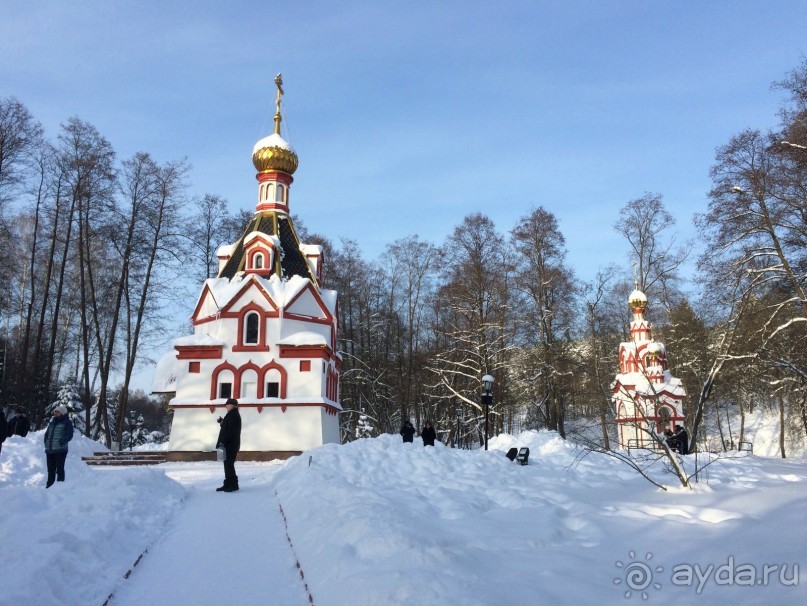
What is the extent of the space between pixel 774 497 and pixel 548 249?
21.6 meters

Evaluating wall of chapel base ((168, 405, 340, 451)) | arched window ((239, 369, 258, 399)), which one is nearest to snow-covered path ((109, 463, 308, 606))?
wall of chapel base ((168, 405, 340, 451))

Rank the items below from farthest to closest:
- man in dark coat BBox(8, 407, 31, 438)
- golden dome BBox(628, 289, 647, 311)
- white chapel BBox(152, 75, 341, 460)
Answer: golden dome BBox(628, 289, 647, 311)
white chapel BBox(152, 75, 341, 460)
man in dark coat BBox(8, 407, 31, 438)

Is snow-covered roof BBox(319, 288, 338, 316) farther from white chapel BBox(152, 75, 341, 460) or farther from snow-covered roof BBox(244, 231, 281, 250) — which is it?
snow-covered roof BBox(244, 231, 281, 250)

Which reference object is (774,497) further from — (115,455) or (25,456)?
(115,455)

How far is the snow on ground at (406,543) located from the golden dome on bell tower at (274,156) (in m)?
20.3

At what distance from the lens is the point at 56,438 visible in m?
10.8

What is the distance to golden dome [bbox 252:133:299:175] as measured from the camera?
1107 inches

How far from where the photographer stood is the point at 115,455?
21250 millimetres

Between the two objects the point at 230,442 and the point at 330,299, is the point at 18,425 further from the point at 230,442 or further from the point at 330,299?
the point at 330,299

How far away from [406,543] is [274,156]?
25.3 metres

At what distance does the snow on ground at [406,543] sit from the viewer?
4383mm

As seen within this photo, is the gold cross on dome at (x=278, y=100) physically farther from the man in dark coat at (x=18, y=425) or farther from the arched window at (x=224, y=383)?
the man in dark coat at (x=18, y=425)

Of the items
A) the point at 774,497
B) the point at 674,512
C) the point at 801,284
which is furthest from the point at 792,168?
the point at 674,512

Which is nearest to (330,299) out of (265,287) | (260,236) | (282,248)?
(282,248)
